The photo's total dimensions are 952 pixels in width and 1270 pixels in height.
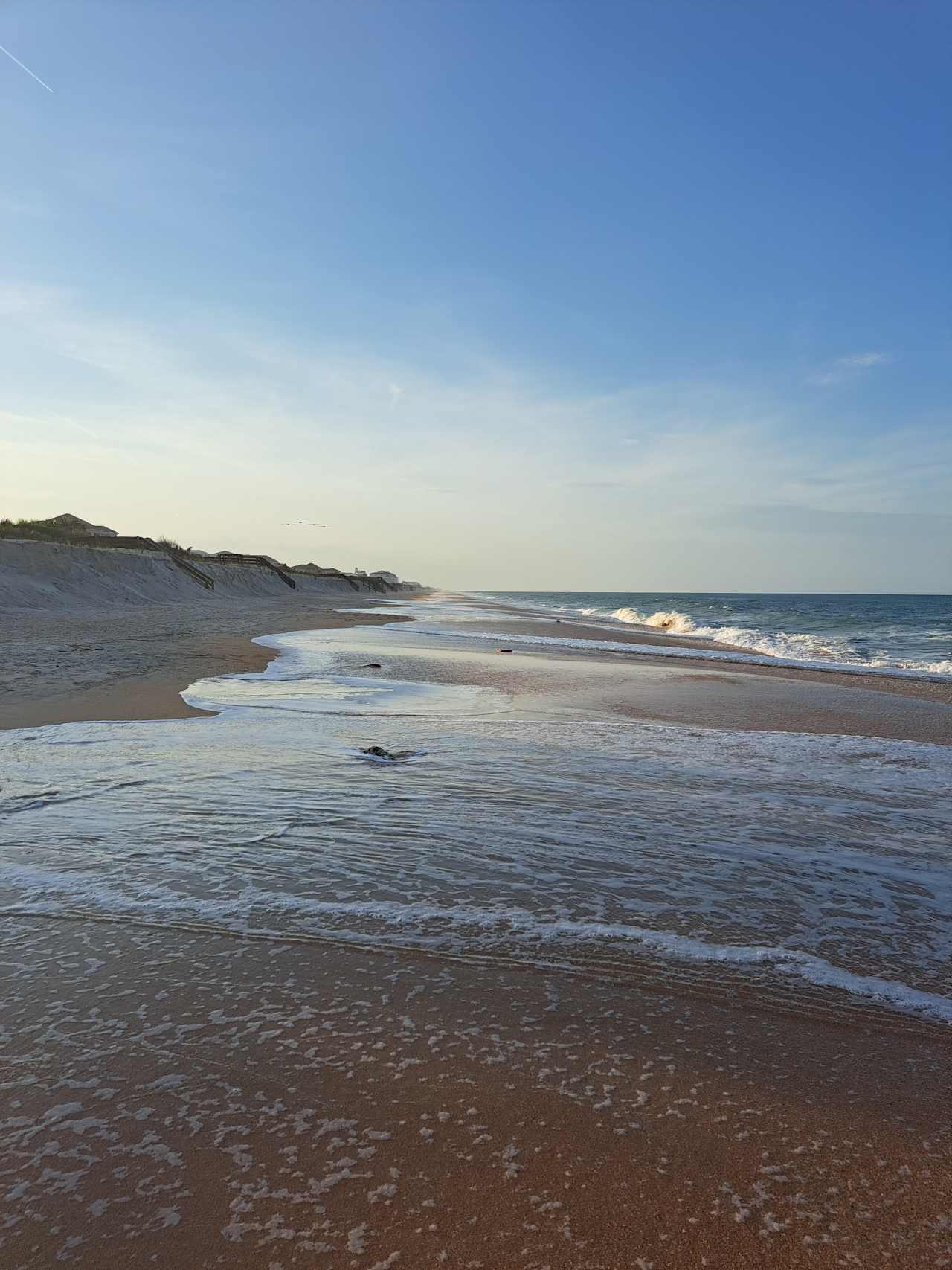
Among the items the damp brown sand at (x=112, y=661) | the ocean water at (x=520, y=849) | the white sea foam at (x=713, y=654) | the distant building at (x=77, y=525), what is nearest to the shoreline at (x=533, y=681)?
the damp brown sand at (x=112, y=661)

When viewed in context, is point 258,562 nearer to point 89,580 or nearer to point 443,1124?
point 89,580

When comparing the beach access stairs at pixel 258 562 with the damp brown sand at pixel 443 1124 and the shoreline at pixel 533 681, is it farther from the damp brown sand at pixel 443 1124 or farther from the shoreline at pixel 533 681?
the damp brown sand at pixel 443 1124

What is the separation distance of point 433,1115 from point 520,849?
217 centimetres

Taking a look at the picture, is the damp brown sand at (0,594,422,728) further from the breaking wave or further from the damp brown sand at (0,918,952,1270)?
the breaking wave

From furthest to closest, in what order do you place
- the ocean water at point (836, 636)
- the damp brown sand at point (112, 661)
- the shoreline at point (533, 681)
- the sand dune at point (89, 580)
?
the sand dune at point (89, 580) → the ocean water at point (836, 636) → the shoreline at point (533, 681) → the damp brown sand at point (112, 661)

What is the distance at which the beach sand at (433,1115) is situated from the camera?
1610mm

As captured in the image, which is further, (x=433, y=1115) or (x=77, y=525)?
(x=77, y=525)

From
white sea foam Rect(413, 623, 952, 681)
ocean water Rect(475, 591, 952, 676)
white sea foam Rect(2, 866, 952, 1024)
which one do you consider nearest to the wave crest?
ocean water Rect(475, 591, 952, 676)

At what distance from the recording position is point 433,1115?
6.49 ft

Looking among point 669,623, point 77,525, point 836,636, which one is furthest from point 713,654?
point 77,525

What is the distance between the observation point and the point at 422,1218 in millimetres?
1648

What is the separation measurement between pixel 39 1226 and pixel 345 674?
10.5 meters

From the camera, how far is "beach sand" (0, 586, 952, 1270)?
161 centimetres

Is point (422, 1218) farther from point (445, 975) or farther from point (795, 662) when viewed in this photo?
point (795, 662)
